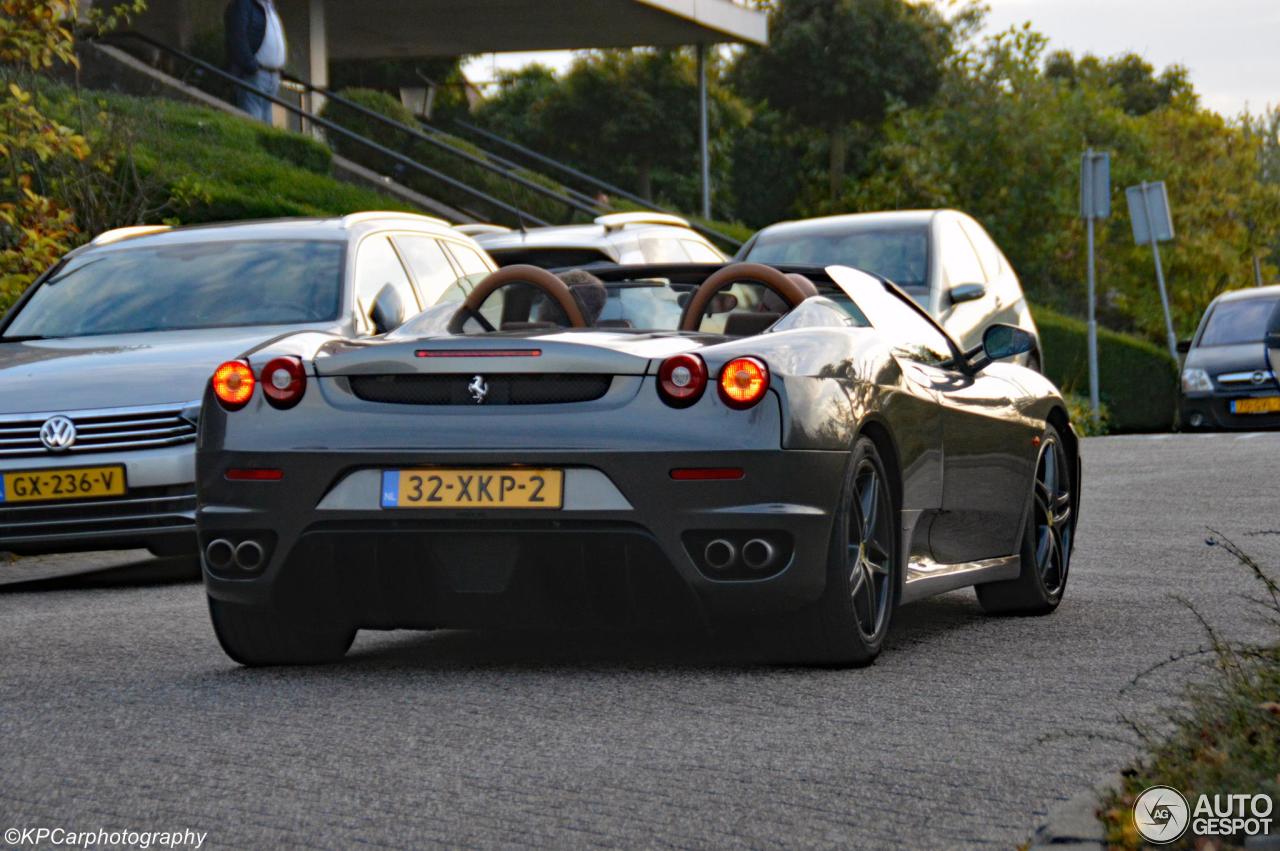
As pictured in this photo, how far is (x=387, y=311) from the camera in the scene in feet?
35.3

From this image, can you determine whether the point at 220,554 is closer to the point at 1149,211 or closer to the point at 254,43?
the point at 254,43

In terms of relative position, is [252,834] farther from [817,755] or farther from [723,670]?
[723,670]

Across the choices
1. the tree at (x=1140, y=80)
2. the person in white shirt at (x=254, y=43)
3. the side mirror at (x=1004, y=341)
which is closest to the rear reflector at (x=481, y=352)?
the side mirror at (x=1004, y=341)

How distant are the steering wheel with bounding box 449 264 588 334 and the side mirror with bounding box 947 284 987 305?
25.9 feet

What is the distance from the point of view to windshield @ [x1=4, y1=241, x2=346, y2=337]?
36.1 feet

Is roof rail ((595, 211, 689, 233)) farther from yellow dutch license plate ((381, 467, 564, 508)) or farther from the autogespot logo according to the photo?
the autogespot logo

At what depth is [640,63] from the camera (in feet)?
151

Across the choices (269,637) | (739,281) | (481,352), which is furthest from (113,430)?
(481,352)

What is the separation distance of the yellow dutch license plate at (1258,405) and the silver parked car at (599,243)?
7234 millimetres

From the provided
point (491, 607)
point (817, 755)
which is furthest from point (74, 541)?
point (817, 755)

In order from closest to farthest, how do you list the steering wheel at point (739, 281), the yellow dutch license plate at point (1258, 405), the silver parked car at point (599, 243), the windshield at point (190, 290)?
1. the steering wheel at point (739, 281)
2. the windshield at point (190, 290)
3. the silver parked car at point (599, 243)
4. the yellow dutch license plate at point (1258, 405)

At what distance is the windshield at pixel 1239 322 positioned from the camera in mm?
24141

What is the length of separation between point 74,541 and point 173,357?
98 centimetres

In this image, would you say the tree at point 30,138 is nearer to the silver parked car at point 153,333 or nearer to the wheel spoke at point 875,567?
the silver parked car at point 153,333
